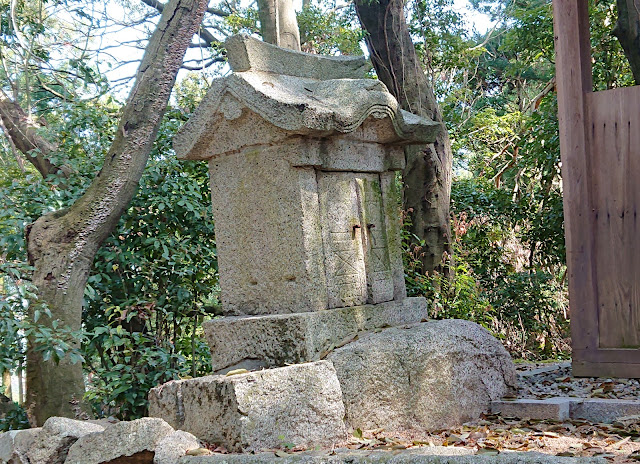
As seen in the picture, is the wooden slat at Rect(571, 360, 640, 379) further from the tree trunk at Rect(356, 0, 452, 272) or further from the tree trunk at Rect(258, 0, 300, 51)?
the tree trunk at Rect(258, 0, 300, 51)

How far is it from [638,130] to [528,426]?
6.01 feet

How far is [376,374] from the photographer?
391 cm

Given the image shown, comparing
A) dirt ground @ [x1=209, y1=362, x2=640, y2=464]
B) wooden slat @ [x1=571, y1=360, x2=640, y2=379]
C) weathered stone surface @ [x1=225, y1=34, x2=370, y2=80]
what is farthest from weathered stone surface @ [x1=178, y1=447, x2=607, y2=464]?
weathered stone surface @ [x1=225, y1=34, x2=370, y2=80]

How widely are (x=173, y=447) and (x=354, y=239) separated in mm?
1876

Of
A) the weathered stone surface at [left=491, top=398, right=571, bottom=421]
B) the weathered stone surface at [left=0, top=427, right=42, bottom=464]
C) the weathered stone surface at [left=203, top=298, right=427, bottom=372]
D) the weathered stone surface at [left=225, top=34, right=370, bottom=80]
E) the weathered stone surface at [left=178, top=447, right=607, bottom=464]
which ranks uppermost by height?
the weathered stone surface at [left=225, top=34, right=370, bottom=80]

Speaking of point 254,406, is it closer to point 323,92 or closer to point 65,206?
point 323,92

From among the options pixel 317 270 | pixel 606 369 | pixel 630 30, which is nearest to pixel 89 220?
pixel 317 270

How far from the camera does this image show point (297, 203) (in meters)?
4.17

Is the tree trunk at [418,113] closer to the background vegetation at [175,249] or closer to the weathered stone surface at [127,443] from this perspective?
the background vegetation at [175,249]

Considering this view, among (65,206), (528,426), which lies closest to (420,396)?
(528,426)

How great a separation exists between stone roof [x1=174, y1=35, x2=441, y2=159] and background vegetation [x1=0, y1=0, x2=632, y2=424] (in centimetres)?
142

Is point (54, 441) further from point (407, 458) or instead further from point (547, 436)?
point (547, 436)

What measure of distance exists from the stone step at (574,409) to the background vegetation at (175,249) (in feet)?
8.56

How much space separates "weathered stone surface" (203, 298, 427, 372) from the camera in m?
3.91
